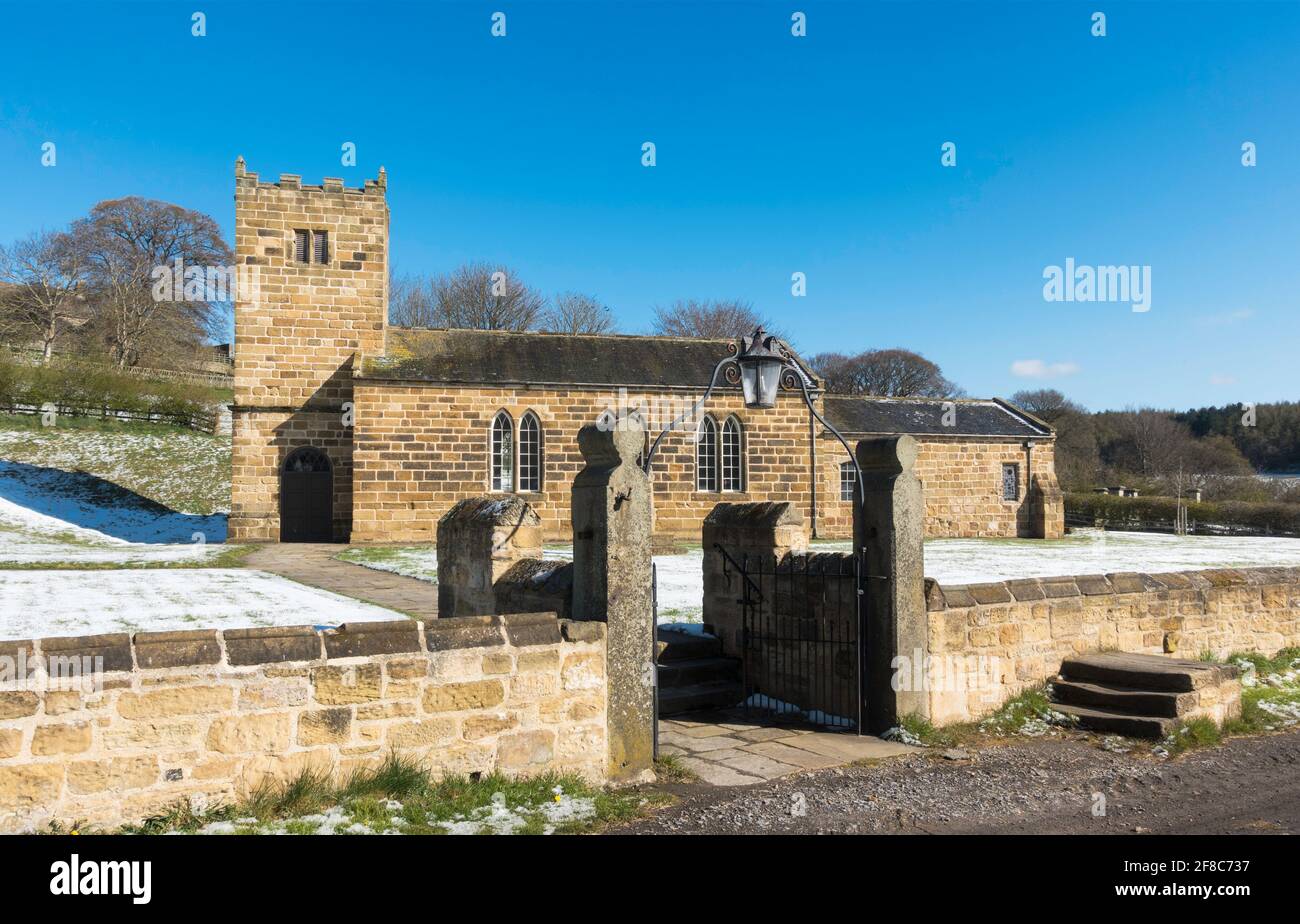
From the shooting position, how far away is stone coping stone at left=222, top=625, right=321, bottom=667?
5023mm

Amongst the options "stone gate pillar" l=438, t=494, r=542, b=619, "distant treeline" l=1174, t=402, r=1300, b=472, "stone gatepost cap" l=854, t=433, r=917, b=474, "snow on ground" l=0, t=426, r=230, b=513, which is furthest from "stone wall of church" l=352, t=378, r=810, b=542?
"distant treeline" l=1174, t=402, r=1300, b=472

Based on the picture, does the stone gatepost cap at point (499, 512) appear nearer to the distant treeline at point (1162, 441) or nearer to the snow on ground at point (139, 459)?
the snow on ground at point (139, 459)

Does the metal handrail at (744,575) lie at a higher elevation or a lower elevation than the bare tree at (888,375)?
lower

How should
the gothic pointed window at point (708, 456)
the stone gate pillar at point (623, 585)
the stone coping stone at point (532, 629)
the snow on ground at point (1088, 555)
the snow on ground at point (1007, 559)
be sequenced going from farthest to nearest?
1. the gothic pointed window at point (708, 456)
2. the snow on ground at point (1088, 555)
3. the snow on ground at point (1007, 559)
4. the stone gate pillar at point (623, 585)
5. the stone coping stone at point (532, 629)

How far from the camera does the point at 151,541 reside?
82.6ft

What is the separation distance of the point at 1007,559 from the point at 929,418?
1164cm

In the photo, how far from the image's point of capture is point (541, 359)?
26.5 m

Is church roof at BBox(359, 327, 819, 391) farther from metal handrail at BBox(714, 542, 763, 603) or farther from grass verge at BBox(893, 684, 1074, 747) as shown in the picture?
grass verge at BBox(893, 684, 1074, 747)

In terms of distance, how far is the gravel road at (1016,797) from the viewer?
5598 mm

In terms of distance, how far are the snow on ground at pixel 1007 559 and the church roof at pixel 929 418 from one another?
389 cm

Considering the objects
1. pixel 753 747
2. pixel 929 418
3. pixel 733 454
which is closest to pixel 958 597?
pixel 753 747

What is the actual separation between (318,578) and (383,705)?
11.5 metres

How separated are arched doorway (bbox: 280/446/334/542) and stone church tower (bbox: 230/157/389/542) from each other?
0.03m

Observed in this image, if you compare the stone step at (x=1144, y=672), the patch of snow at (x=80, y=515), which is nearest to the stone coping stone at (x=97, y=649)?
the stone step at (x=1144, y=672)
